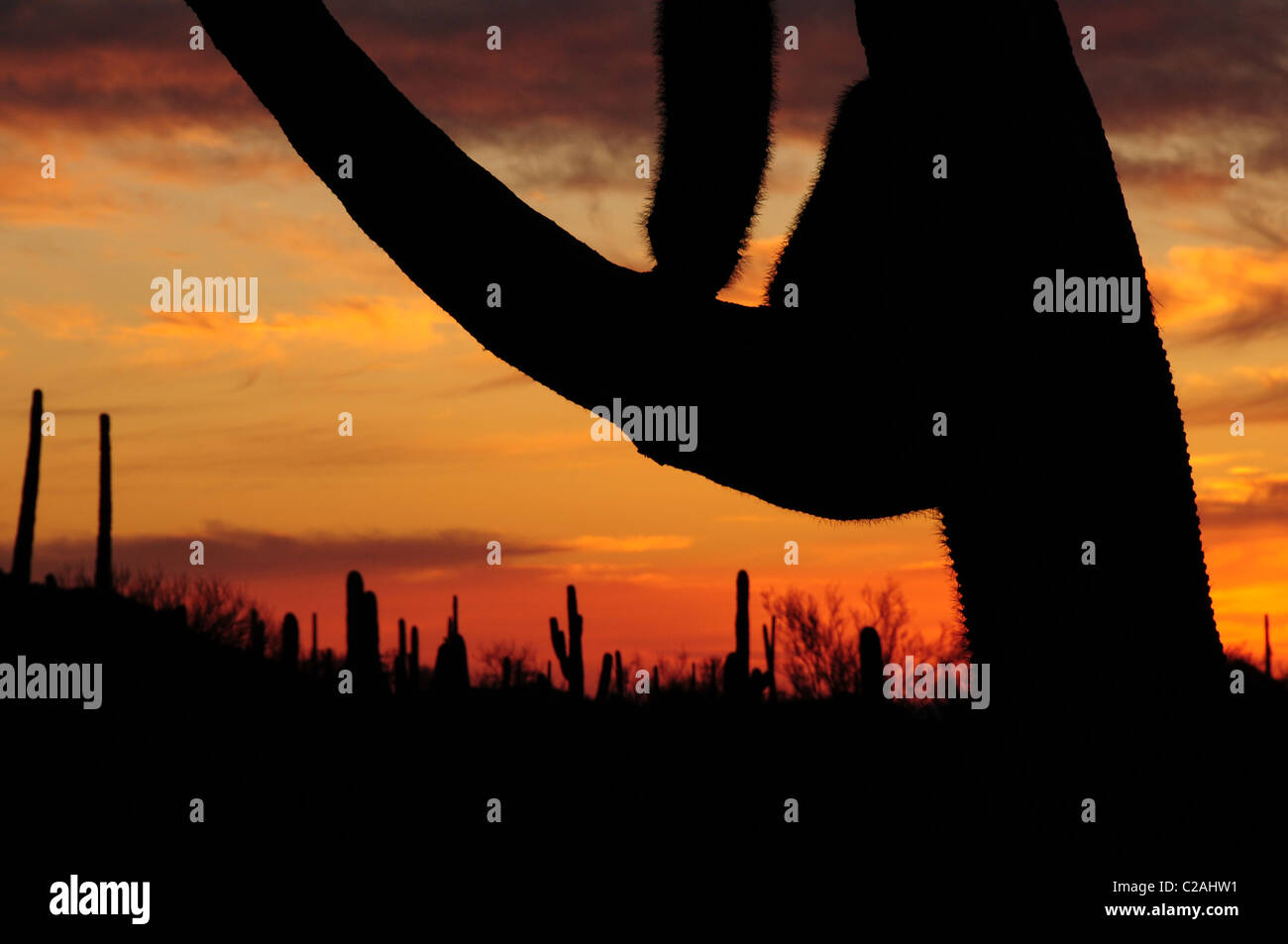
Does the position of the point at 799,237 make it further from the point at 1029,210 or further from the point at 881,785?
the point at 881,785

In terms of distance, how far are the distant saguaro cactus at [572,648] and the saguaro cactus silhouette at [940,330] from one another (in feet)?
70.4

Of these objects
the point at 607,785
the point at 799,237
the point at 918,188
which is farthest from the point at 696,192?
the point at 607,785

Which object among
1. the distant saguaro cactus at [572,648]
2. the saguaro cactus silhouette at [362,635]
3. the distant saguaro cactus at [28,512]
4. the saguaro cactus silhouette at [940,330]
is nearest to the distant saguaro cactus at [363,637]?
the saguaro cactus silhouette at [362,635]

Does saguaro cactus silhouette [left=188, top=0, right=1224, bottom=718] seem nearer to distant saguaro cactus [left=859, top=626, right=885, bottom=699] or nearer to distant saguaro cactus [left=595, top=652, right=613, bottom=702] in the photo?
distant saguaro cactus [left=859, top=626, right=885, bottom=699]

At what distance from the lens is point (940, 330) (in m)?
3.18

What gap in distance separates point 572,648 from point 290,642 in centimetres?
623

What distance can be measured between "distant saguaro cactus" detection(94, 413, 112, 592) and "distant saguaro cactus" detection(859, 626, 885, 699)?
66.5ft

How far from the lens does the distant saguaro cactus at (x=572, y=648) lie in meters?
25.3

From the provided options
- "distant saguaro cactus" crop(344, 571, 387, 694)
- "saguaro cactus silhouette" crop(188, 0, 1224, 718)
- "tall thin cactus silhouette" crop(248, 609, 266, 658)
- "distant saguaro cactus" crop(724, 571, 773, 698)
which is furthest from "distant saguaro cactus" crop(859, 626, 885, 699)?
"tall thin cactus silhouette" crop(248, 609, 266, 658)

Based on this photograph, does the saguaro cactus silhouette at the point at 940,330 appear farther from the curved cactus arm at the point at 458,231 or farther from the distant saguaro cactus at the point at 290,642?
the distant saguaro cactus at the point at 290,642

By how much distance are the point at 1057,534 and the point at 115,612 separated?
27.2 m

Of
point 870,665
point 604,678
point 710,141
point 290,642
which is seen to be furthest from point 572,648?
point 710,141
